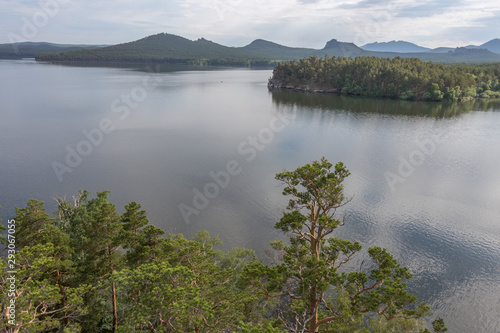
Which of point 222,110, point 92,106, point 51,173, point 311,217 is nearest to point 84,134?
point 51,173

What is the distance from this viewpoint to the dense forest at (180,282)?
364 inches

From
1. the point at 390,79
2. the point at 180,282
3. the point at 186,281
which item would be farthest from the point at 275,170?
the point at 390,79

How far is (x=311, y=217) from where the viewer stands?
12852 mm

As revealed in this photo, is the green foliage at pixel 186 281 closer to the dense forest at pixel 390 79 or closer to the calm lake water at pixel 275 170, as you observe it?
the calm lake water at pixel 275 170

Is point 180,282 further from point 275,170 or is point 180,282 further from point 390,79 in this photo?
point 390,79

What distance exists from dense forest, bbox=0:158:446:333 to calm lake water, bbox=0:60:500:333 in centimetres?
947

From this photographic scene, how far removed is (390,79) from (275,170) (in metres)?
75.7

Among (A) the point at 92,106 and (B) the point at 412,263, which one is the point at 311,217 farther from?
(A) the point at 92,106

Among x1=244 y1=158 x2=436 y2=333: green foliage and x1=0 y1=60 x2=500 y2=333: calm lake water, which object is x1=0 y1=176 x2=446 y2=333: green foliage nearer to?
x1=244 y1=158 x2=436 y2=333: green foliage

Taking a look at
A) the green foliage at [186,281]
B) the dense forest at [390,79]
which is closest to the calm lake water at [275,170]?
the green foliage at [186,281]

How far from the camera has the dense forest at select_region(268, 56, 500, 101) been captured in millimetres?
88250

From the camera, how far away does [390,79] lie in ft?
308

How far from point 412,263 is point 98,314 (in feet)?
61.2

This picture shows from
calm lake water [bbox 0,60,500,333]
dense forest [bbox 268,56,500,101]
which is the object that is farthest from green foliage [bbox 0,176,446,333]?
dense forest [bbox 268,56,500,101]
